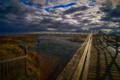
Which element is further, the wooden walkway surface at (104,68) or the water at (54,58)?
the water at (54,58)

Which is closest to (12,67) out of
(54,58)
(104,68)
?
(104,68)

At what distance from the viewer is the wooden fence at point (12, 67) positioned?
3.85 metres

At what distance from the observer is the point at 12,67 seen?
448 cm

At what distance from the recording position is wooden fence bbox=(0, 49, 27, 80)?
385 cm

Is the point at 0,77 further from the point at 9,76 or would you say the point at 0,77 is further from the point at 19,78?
the point at 19,78

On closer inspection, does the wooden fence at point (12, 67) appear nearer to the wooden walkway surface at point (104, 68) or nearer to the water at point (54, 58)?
the water at point (54, 58)

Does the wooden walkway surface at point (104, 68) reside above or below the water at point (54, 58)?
above

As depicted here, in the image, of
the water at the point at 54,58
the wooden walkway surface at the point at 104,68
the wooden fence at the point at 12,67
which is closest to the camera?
the wooden walkway surface at the point at 104,68

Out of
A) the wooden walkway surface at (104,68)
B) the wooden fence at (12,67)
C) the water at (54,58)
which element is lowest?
the water at (54,58)

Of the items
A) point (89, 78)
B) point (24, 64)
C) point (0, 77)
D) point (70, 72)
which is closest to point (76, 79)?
point (70, 72)

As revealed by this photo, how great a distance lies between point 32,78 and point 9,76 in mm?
Answer: 1533

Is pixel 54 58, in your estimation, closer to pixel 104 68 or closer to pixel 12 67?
pixel 12 67

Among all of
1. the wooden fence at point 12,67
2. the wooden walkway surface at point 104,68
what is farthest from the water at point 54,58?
the wooden walkway surface at point 104,68

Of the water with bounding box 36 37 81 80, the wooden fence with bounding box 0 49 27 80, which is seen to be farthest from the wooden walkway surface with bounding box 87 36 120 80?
the wooden fence with bounding box 0 49 27 80
